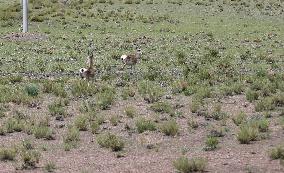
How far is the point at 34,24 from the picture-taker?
48.9m

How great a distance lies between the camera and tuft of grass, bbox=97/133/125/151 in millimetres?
16203

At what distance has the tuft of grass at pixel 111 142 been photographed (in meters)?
16.2

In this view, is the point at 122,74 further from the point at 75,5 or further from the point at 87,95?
the point at 75,5

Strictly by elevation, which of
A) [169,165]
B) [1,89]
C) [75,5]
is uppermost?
[169,165]

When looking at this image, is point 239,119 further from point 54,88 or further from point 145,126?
point 54,88

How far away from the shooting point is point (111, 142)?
16344 millimetres

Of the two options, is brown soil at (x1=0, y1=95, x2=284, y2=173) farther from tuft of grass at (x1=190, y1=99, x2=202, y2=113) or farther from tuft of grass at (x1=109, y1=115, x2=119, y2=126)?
tuft of grass at (x1=190, y1=99, x2=202, y2=113)

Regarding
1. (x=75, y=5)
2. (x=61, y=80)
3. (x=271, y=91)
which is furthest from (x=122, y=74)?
(x=75, y=5)

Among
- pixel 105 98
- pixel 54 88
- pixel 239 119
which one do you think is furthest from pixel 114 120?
pixel 54 88

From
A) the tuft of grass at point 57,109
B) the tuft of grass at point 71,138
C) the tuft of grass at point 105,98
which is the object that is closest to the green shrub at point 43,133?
the tuft of grass at point 71,138

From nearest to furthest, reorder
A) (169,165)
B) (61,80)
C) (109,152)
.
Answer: (169,165) < (109,152) < (61,80)

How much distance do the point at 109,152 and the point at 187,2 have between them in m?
46.8

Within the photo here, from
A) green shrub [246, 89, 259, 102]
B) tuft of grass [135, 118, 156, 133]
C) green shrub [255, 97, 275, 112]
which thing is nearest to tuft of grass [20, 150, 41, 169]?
tuft of grass [135, 118, 156, 133]

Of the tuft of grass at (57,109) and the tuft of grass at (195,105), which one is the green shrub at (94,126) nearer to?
the tuft of grass at (57,109)
